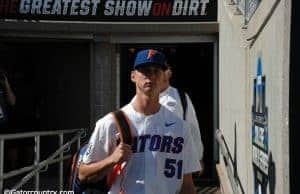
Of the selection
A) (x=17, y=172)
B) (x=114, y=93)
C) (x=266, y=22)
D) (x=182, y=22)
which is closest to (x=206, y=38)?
(x=182, y=22)

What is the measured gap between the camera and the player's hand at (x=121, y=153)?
3.38 metres

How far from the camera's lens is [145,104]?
3.57m

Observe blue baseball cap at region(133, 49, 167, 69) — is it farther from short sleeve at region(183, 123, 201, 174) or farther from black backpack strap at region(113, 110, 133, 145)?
short sleeve at region(183, 123, 201, 174)

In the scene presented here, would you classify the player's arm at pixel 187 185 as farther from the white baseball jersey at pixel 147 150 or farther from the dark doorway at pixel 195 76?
the dark doorway at pixel 195 76

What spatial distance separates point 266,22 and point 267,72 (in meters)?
0.28

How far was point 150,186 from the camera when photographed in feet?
11.6

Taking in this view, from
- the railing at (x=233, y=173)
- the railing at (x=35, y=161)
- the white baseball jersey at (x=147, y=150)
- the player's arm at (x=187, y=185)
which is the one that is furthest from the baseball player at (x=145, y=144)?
the railing at (x=35, y=161)

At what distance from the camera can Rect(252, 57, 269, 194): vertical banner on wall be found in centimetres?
365

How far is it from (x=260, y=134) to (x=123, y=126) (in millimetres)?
920

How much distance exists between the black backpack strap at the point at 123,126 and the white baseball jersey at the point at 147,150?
0.03 m

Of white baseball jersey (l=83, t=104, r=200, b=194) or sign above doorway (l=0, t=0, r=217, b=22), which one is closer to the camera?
white baseball jersey (l=83, t=104, r=200, b=194)

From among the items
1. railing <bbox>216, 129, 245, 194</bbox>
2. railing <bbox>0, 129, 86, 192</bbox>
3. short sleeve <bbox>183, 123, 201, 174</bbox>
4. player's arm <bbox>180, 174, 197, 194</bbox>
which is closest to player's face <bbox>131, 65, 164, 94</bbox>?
short sleeve <bbox>183, 123, 201, 174</bbox>

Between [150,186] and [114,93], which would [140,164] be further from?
[114,93]

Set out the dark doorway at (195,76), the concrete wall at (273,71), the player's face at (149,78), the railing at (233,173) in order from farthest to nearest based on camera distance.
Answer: the dark doorway at (195,76) < the railing at (233,173) < the player's face at (149,78) < the concrete wall at (273,71)
